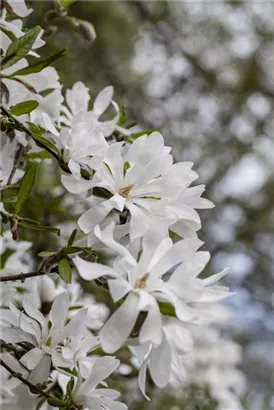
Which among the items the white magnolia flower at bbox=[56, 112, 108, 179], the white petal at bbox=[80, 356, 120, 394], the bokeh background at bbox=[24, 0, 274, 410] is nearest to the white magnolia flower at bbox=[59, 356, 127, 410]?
the white petal at bbox=[80, 356, 120, 394]

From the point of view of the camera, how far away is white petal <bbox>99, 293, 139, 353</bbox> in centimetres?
29

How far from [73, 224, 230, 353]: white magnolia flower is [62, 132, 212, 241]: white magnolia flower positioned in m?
0.02

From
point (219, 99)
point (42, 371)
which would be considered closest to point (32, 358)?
point (42, 371)

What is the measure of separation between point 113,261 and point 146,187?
5cm

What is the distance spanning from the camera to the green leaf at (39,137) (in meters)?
0.37

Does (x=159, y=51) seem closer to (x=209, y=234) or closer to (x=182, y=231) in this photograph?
(x=209, y=234)

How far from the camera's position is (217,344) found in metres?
1.06

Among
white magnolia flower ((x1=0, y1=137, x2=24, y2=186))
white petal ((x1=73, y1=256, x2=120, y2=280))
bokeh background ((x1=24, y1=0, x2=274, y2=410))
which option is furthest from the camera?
bokeh background ((x1=24, y1=0, x2=274, y2=410))

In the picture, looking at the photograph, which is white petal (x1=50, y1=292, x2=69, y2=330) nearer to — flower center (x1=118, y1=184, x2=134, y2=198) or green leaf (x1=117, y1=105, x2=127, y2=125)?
flower center (x1=118, y1=184, x2=134, y2=198)

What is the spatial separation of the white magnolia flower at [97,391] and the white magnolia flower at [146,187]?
2.9 inches

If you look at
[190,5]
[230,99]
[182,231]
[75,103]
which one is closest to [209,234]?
[230,99]

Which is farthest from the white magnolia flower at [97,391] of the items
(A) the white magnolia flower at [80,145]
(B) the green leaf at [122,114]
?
(B) the green leaf at [122,114]

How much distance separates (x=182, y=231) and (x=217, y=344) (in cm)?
75

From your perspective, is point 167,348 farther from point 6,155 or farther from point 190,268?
point 6,155
